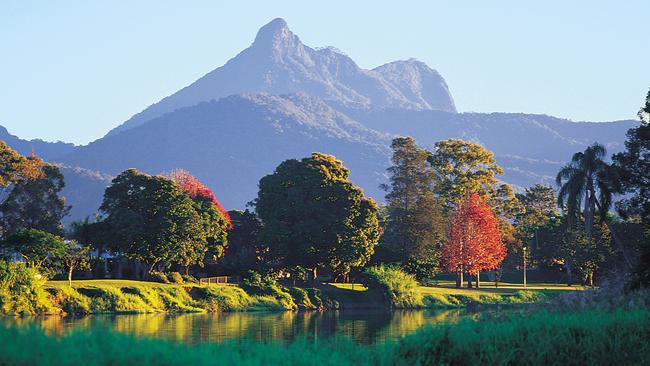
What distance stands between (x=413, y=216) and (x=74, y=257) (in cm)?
4488

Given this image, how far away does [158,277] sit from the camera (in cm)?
8200

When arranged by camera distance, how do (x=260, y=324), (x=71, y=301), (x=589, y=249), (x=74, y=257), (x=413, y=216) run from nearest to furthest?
(x=260, y=324) < (x=71, y=301) < (x=74, y=257) < (x=589, y=249) < (x=413, y=216)

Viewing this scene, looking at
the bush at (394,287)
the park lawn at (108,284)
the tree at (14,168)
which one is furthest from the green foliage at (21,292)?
the bush at (394,287)

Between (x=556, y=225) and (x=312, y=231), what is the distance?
4426 centimetres

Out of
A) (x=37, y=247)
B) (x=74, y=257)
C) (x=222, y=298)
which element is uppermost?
(x=37, y=247)

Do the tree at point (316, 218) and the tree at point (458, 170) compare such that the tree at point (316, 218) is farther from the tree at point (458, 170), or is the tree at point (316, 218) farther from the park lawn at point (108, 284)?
the tree at point (458, 170)

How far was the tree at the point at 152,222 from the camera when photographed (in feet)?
263

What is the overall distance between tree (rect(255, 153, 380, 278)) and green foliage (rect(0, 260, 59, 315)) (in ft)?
94.5

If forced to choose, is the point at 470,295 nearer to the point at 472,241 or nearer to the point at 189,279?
the point at 472,241

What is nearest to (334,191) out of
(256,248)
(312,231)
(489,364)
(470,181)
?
(312,231)

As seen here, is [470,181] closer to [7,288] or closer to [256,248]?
[256,248]

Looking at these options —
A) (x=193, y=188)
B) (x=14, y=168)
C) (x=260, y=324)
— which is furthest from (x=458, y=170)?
(x=260, y=324)

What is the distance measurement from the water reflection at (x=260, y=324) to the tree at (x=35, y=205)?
38213 mm

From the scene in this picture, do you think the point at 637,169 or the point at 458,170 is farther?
the point at 458,170
